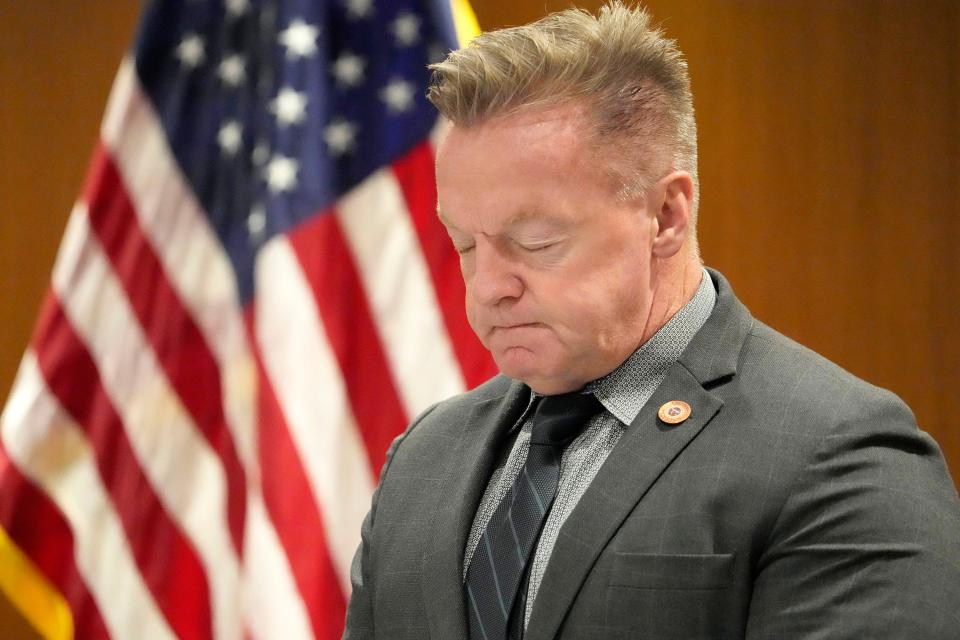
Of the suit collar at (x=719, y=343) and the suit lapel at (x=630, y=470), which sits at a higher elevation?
the suit collar at (x=719, y=343)

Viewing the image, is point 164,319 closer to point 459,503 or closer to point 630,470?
point 459,503

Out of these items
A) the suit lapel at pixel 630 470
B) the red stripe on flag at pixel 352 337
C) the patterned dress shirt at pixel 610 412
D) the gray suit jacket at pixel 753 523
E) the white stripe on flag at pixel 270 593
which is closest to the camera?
the gray suit jacket at pixel 753 523

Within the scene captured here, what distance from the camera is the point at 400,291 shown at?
7.16ft

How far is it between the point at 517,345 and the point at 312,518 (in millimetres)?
886

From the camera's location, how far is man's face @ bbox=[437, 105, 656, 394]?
1.29 metres

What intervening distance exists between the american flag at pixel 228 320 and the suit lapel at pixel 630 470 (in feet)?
2.86

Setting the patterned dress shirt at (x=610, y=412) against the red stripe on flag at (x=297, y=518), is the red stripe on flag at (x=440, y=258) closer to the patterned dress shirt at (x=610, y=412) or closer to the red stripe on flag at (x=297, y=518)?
the red stripe on flag at (x=297, y=518)

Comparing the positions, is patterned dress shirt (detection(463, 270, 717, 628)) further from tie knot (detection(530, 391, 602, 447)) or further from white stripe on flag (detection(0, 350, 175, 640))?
white stripe on flag (detection(0, 350, 175, 640))

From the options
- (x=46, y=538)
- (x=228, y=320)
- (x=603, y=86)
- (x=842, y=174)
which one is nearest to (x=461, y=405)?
(x=603, y=86)

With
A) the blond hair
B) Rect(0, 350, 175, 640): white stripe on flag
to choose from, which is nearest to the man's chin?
the blond hair

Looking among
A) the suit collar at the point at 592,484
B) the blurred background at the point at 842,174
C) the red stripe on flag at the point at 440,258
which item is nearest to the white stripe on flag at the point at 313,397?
the red stripe on flag at the point at 440,258

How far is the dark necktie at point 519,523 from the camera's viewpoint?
1298 millimetres

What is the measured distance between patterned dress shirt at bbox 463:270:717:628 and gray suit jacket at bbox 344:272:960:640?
0.10 feet

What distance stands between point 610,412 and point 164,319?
1.18 metres
